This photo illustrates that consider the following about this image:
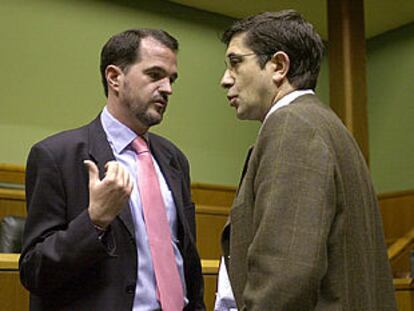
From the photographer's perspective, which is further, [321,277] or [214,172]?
[214,172]

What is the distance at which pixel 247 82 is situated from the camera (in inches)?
31.4

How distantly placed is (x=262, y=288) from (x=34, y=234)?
1.12ft

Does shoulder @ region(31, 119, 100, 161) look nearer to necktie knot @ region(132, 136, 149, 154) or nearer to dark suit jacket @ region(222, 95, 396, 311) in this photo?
necktie knot @ region(132, 136, 149, 154)

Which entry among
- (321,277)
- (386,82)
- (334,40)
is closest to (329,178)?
(321,277)

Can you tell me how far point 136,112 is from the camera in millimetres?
957

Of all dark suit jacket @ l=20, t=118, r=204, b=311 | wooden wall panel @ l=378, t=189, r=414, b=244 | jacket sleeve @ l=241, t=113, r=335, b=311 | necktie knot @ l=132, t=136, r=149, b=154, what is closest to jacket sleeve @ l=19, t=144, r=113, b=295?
dark suit jacket @ l=20, t=118, r=204, b=311

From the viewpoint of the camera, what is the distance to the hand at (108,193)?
2.60ft

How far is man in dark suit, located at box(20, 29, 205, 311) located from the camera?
81 cm

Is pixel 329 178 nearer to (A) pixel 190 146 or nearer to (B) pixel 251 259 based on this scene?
(B) pixel 251 259

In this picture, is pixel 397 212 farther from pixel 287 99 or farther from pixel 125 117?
pixel 287 99

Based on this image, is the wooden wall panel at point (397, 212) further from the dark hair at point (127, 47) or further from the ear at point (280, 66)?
the ear at point (280, 66)

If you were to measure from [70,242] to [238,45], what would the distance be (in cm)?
31

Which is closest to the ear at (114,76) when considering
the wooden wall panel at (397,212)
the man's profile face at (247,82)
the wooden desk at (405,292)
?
the man's profile face at (247,82)

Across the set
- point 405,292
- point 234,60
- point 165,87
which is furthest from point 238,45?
point 405,292
